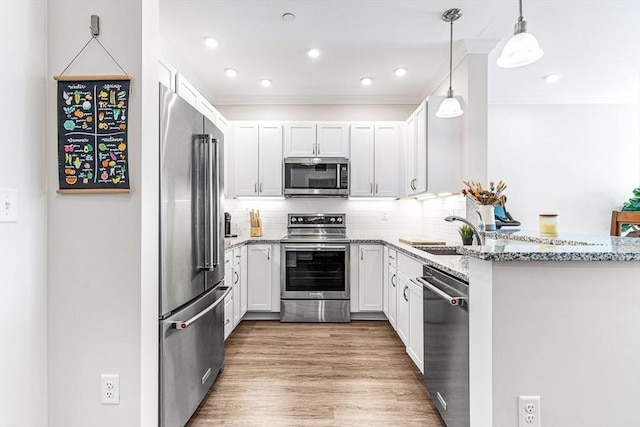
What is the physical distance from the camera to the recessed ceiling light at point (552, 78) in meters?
3.79

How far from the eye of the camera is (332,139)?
4.11m

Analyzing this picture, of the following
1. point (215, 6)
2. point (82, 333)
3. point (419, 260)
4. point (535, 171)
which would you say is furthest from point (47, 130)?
point (535, 171)

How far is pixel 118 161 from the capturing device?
151cm

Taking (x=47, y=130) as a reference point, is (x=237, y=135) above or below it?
above

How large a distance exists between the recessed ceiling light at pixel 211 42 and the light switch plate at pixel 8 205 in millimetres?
2078

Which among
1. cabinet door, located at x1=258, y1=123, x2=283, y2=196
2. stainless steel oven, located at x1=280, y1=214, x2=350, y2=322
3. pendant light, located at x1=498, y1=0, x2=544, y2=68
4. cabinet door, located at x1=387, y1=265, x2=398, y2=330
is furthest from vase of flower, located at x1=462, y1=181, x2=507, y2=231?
cabinet door, located at x1=258, y1=123, x2=283, y2=196

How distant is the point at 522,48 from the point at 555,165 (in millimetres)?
3710

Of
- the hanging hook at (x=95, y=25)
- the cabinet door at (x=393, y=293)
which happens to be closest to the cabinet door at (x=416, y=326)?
the cabinet door at (x=393, y=293)

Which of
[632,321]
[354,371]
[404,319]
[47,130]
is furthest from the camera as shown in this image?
[404,319]

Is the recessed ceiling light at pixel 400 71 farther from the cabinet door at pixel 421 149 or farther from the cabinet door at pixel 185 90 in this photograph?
the cabinet door at pixel 185 90

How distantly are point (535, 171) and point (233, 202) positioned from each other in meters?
4.15

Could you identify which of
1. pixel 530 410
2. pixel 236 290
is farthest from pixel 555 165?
pixel 236 290

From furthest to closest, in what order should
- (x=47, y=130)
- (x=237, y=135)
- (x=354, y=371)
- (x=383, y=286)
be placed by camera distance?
1. (x=237, y=135)
2. (x=383, y=286)
3. (x=354, y=371)
4. (x=47, y=130)

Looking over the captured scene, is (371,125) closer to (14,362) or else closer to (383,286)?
(383,286)
